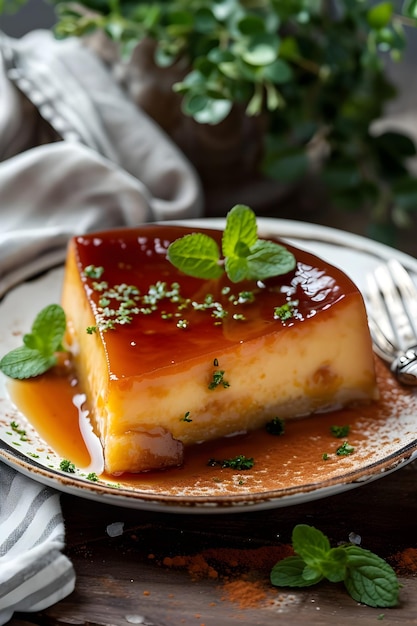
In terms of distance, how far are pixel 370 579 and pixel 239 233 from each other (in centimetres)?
92

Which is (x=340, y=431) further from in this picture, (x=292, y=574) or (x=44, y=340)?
(x=44, y=340)

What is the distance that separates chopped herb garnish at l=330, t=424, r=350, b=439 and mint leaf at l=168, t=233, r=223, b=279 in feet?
1.56

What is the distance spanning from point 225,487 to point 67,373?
639 mm

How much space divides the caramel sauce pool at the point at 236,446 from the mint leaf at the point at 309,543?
0.32 feet

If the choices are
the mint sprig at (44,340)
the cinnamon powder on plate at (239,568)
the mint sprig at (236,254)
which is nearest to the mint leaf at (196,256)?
the mint sprig at (236,254)

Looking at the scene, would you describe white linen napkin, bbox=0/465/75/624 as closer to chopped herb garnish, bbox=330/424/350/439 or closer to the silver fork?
chopped herb garnish, bbox=330/424/350/439

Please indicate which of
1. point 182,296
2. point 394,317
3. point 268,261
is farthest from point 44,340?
point 394,317

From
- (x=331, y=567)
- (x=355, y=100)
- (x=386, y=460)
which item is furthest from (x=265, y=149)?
(x=331, y=567)

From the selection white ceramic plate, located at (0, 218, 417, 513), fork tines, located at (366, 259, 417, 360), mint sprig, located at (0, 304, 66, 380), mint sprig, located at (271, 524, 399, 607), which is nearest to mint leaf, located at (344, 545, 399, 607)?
mint sprig, located at (271, 524, 399, 607)

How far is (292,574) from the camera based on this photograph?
1.77 m

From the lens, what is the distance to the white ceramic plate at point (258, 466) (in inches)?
70.7

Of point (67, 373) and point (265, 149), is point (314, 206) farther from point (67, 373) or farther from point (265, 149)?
point (67, 373)

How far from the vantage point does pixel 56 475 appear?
184cm

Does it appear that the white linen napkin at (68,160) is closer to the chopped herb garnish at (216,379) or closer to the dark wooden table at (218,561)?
the chopped herb garnish at (216,379)
